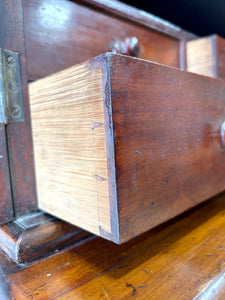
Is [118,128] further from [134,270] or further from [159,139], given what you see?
[134,270]

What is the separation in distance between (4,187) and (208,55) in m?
0.95

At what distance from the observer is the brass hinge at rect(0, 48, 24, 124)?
21.4 inches

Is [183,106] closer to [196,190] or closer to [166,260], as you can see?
[196,190]

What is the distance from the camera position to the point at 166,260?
472 millimetres

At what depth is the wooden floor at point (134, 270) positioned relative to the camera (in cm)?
39

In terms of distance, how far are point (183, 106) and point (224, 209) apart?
414 millimetres

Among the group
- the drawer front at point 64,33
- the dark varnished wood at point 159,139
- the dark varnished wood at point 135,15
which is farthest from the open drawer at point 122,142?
the dark varnished wood at point 135,15

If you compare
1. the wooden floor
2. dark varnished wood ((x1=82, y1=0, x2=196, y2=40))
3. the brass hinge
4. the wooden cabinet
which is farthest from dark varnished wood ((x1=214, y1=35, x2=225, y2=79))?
the brass hinge

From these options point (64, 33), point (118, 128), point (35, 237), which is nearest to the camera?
point (118, 128)

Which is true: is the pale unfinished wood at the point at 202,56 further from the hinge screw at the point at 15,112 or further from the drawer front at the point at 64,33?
the hinge screw at the point at 15,112

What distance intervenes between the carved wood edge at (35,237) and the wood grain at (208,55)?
85 cm

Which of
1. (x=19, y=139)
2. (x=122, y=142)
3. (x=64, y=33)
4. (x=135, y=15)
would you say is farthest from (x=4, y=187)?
(x=135, y=15)

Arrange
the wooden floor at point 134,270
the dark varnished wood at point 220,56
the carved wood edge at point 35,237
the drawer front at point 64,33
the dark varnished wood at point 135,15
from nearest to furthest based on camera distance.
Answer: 1. the wooden floor at point 134,270
2. the carved wood edge at point 35,237
3. the drawer front at point 64,33
4. the dark varnished wood at point 135,15
5. the dark varnished wood at point 220,56

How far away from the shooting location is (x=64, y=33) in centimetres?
67
